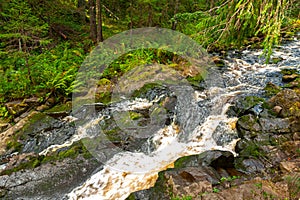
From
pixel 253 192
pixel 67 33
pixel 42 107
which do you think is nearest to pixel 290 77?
pixel 253 192

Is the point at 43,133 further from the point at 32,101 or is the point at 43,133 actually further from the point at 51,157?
the point at 32,101

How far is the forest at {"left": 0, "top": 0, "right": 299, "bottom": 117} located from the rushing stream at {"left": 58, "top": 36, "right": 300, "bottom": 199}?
6.84 ft

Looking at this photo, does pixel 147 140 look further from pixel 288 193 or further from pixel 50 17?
pixel 50 17

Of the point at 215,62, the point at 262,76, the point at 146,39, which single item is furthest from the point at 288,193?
the point at 146,39

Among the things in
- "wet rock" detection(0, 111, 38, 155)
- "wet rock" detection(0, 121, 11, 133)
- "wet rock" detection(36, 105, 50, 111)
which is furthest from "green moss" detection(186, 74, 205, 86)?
"wet rock" detection(0, 121, 11, 133)

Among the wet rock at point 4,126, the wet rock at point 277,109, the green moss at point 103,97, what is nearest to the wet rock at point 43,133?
the wet rock at point 4,126

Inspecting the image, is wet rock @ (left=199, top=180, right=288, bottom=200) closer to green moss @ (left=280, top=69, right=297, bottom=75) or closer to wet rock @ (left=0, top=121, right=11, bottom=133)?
wet rock @ (left=0, top=121, right=11, bottom=133)

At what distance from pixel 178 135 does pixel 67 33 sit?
11021 mm

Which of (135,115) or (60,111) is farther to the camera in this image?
(60,111)

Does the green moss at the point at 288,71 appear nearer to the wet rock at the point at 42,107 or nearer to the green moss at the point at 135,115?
the green moss at the point at 135,115

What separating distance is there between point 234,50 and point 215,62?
315 cm

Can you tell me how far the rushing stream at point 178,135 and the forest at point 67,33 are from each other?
209 centimetres

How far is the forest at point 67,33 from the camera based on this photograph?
495cm

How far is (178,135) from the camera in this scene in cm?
711
